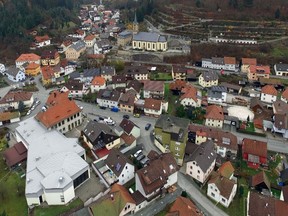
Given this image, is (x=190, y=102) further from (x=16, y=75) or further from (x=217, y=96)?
(x=16, y=75)

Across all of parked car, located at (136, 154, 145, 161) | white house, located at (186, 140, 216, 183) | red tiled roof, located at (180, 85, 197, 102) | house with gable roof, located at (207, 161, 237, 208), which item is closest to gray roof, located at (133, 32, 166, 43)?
red tiled roof, located at (180, 85, 197, 102)

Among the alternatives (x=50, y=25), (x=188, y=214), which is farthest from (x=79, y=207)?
(x=50, y=25)

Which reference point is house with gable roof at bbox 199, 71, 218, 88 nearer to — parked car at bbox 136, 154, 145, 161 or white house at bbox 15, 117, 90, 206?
parked car at bbox 136, 154, 145, 161

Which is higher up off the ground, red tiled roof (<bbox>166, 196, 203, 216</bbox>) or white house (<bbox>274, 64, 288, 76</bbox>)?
white house (<bbox>274, 64, 288, 76</bbox>)

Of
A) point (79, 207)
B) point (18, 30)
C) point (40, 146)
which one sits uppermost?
point (18, 30)

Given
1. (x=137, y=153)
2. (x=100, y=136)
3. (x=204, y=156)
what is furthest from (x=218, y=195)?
(x=100, y=136)

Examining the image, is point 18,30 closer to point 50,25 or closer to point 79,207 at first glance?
point 50,25
